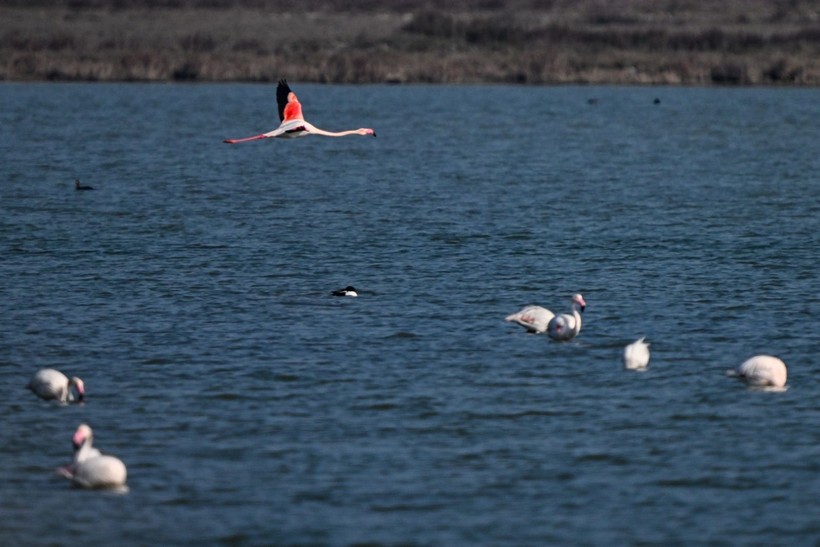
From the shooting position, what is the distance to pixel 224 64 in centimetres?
7581

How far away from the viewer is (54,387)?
54.1 feet

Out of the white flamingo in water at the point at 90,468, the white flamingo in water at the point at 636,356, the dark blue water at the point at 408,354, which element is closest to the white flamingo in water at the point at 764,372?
the dark blue water at the point at 408,354

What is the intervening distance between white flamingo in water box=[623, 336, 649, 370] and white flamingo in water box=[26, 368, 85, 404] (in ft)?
22.0

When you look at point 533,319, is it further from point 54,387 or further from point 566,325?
point 54,387

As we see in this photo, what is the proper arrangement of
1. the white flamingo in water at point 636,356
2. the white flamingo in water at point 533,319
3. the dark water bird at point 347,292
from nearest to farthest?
the white flamingo in water at point 636,356
the white flamingo in water at point 533,319
the dark water bird at point 347,292

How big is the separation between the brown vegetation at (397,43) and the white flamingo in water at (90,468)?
61495 mm

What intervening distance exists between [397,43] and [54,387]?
235 ft

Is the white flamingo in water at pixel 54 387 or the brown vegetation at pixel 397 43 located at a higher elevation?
the brown vegetation at pixel 397 43

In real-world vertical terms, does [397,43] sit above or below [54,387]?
above

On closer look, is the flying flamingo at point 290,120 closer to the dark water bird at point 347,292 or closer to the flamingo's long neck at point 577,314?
the dark water bird at point 347,292

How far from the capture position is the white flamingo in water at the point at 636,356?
715 inches

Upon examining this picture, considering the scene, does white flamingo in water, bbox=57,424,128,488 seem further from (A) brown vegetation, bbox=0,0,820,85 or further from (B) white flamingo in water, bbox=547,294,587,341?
(A) brown vegetation, bbox=0,0,820,85

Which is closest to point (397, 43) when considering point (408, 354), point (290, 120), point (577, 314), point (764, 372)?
point (290, 120)

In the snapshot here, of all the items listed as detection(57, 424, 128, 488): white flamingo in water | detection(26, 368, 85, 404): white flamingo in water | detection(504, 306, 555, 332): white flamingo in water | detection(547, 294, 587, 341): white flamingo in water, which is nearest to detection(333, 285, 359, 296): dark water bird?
detection(504, 306, 555, 332): white flamingo in water
